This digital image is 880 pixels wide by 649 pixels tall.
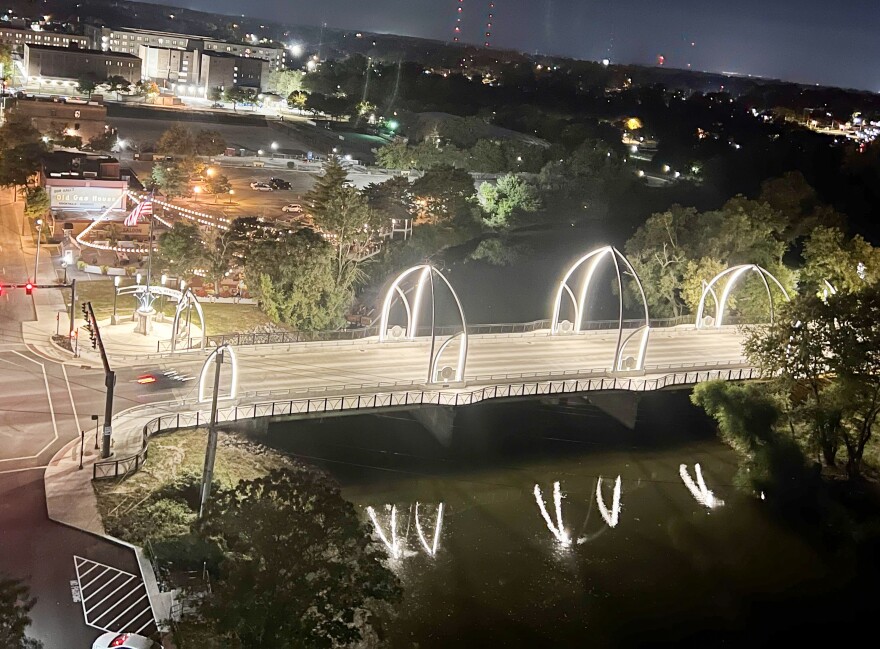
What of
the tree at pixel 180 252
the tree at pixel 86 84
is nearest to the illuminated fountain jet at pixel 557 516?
the tree at pixel 180 252

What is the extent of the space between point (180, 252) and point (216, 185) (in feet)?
72.9

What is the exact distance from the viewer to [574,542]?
3056cm

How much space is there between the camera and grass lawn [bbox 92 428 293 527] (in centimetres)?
2596

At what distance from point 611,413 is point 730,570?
11.2 m

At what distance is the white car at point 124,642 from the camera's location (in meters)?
18.9

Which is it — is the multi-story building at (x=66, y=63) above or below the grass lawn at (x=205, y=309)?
above

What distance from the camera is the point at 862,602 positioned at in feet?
95.6

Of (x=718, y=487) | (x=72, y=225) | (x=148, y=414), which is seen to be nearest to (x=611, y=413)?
(x=718, y=487)

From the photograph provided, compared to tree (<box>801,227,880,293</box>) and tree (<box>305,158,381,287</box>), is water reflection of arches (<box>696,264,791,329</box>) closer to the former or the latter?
tree (<box>801,227,880,293</box>)

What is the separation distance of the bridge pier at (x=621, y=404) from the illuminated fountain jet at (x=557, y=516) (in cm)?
584

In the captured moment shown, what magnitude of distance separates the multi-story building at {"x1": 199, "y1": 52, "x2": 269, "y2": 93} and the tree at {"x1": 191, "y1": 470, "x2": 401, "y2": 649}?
12508cm

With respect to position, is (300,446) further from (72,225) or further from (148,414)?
(72,225)

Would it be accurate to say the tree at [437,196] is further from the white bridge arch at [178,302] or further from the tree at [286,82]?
the tree at [286,82]

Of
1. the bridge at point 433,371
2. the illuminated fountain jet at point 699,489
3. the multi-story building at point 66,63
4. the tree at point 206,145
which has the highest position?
the multi-story building at point 66,63
